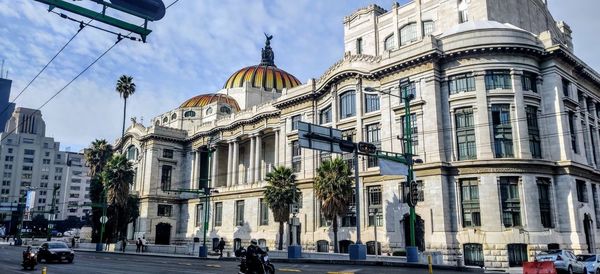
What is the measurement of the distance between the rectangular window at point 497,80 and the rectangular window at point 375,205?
44.7 ft

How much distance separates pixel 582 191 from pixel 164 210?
56.8 m

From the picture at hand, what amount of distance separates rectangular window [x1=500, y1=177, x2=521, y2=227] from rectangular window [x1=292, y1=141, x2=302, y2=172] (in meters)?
23.5

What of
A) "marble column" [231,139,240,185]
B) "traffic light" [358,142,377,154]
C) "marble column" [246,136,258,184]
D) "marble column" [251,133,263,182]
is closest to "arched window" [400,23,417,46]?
"marble column" [251,133,263,182]

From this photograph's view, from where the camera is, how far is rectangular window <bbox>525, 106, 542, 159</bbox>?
1527 inches

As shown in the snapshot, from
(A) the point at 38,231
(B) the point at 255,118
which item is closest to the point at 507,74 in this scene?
(B) the point at 255,118

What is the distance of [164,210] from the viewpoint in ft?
237

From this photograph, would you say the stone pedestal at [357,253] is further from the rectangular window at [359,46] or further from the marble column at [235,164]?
the marble column at [235,164]

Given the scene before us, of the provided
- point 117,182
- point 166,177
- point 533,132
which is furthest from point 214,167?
point 533,132

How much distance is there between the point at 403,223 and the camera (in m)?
40.4

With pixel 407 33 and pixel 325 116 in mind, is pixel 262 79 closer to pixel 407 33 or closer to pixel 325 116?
pixel 325 116

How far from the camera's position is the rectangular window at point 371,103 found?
4597 centimetres

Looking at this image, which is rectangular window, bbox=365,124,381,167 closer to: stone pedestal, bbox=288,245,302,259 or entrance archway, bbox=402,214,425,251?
entrance archway, bbox=402,214,425,251

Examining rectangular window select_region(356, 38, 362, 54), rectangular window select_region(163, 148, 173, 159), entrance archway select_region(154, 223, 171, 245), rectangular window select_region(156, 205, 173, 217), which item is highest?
rectangular window select_region(356, 38, 362, 54)

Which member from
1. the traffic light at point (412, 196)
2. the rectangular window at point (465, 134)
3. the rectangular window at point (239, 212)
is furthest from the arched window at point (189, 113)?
the traffic light at point (412, 196)
